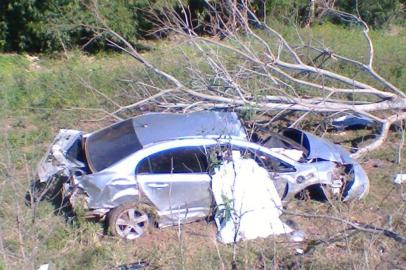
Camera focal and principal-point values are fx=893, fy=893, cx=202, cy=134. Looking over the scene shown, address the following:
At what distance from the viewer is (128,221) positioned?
1147cm

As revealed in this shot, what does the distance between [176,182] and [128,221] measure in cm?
80

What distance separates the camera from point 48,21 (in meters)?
21.4

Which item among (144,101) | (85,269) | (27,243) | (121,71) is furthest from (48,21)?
(27,243)

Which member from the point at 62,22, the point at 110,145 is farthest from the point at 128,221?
the point at 62,22

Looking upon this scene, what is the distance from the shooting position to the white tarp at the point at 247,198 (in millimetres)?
11242

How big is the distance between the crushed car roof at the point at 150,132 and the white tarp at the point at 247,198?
50 centimetres

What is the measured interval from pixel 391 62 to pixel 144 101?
7.17 m

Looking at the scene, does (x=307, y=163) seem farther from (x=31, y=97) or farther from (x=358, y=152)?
(x=31, y=97)

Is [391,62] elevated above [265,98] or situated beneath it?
situated beneath

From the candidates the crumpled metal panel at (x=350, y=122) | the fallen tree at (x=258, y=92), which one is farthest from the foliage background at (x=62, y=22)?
the fallen tree at (x=258, y=92)

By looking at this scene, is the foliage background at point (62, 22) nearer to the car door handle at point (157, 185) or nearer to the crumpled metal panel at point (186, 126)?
the crumpled metal panel at point (186, 126)

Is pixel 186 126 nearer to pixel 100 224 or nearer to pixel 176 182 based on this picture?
pixel 176 182

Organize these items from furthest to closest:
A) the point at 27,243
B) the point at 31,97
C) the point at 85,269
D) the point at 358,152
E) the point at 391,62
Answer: the point at 391,62 < the point at 31,97 < the point at 358,152 < the point at 85,269 < the point at 27,243

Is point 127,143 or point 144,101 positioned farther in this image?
point 144,101
